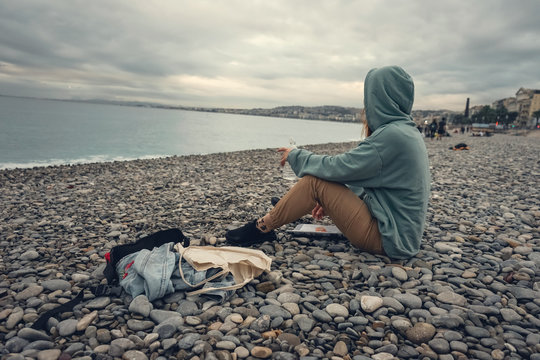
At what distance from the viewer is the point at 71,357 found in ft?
6.47

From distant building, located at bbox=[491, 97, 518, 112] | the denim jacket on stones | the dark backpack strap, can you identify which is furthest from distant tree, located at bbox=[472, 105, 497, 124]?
the denim jacket on stones

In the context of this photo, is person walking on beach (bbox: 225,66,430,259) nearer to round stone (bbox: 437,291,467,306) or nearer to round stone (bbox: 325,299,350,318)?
round stone (bbox: 437,291,467,306)

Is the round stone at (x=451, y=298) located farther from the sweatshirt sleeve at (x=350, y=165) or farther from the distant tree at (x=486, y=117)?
the distant tree at (x=486, y=117)

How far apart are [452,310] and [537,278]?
46.3 inches

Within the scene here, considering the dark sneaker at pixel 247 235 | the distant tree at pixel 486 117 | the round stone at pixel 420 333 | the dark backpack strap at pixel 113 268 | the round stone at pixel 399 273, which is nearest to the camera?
the round stone at pixel 420 333

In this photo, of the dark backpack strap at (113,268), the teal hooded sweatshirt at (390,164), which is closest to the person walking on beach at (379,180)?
the teal hooded sweatshirt at (390,164)

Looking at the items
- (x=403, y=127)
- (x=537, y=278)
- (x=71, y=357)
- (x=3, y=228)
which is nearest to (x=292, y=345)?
(x=71, y=357)

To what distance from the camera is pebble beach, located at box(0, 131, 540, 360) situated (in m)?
2.06

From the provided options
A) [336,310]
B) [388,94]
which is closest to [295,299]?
[336,310]

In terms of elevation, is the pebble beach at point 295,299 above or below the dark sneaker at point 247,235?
below

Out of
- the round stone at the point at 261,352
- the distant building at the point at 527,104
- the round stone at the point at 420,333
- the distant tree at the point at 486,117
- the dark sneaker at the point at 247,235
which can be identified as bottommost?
the round stone at the point at 261,352

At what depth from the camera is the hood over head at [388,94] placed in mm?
2928

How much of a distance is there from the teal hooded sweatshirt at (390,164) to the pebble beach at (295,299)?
512 mm

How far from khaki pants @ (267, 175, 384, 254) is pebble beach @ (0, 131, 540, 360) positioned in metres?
0.29
